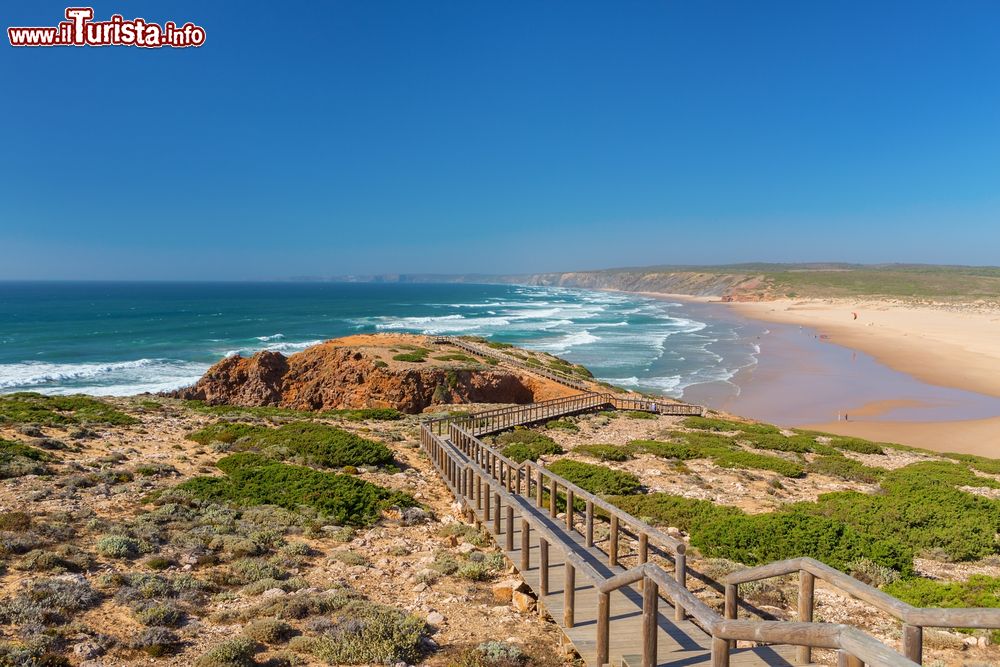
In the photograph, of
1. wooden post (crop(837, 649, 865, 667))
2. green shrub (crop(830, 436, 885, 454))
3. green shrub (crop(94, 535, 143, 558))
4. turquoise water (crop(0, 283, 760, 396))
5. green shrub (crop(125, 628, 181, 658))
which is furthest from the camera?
turquoise water (crop(0, 283, 760, 396))

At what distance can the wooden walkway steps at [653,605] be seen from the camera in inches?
135

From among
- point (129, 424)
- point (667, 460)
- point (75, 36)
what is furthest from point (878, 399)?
point (75, 36)

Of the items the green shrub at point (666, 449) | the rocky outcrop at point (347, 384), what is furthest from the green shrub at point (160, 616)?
the rocky outcrop at point (347, 384)

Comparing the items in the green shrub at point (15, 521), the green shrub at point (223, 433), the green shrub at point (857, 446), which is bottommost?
the green shrub at point (857, 446)

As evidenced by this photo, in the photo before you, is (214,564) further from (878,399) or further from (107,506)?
(878,399)

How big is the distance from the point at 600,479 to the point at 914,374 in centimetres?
4389

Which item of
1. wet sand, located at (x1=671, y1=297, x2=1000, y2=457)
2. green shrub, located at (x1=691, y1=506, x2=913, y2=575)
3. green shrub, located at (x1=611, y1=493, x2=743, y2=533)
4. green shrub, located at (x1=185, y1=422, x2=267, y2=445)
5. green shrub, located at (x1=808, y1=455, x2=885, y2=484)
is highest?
green shrub, located at (x1=185, y1=422, x2=267, y2=445)

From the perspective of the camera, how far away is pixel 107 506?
968cm

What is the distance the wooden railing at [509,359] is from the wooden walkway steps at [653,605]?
20.9 metres

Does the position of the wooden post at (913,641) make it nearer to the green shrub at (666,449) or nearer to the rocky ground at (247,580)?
the rocky ground at (247,580)

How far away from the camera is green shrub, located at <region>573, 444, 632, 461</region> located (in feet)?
54.5

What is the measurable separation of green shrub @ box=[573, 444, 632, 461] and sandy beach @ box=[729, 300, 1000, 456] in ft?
61.0

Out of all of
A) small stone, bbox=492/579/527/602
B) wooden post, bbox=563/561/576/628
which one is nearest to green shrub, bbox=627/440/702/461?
small stone, bbox=492/579/527/602

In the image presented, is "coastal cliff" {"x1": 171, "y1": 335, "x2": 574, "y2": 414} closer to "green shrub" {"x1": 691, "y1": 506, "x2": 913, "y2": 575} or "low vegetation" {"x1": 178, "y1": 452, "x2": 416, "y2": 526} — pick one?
"low vegetation" {"x1": 178, "y1": 452, "x2": 416, "y2": 526}
